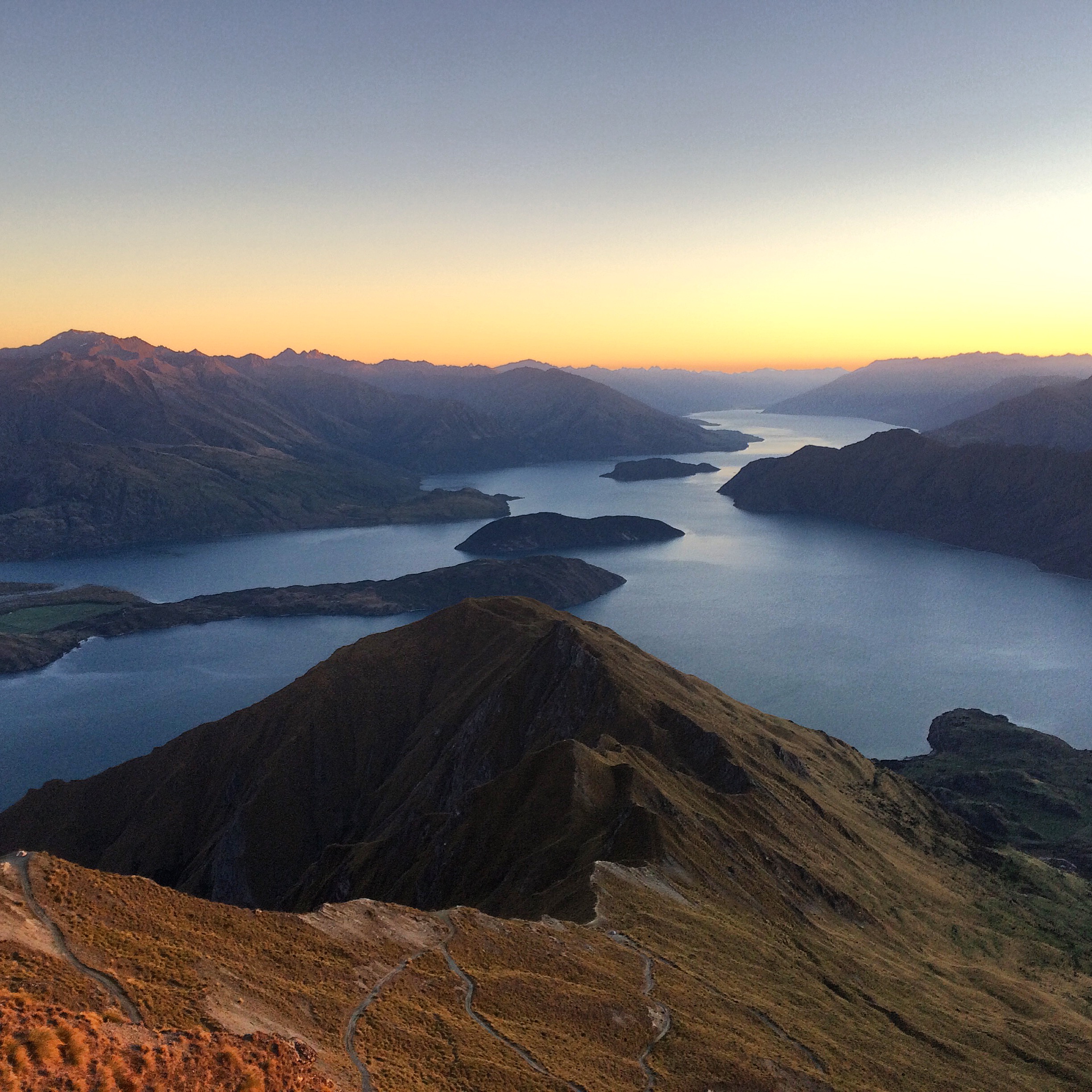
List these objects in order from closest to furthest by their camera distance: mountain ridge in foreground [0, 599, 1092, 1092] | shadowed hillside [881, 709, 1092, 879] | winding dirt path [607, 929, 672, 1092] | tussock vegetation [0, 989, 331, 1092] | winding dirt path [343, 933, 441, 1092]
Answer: tussock vegetation [0, 989, 331, 1092] < winding dirt path [343, 933, 441, 1092] < mountain ridge in foreground [0, 599, 1092, 1092] < winding dirt path [607, 929, 672, 1092] < shadowed hillside [881, 709, 1092, 879]

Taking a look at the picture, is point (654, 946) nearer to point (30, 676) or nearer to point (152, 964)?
point (152, 964)

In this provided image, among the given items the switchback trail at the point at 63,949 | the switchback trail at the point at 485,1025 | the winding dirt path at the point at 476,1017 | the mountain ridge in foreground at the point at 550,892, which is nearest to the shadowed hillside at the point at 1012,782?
the mountain ridge in foreground at the point at 550,892

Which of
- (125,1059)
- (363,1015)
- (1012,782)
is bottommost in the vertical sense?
(1012,782)

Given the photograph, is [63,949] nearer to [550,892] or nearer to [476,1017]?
[476,1017]

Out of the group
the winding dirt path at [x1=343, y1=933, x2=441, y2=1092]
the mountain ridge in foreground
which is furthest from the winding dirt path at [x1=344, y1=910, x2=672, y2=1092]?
the mountain ridge in foreground

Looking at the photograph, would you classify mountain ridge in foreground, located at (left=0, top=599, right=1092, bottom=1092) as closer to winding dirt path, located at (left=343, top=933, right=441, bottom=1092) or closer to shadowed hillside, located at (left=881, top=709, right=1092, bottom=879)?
winding dirt path, located at (left=343, top=933, right=441, bottom=1092)

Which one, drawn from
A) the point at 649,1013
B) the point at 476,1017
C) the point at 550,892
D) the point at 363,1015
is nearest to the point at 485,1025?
the point at 476,1017
